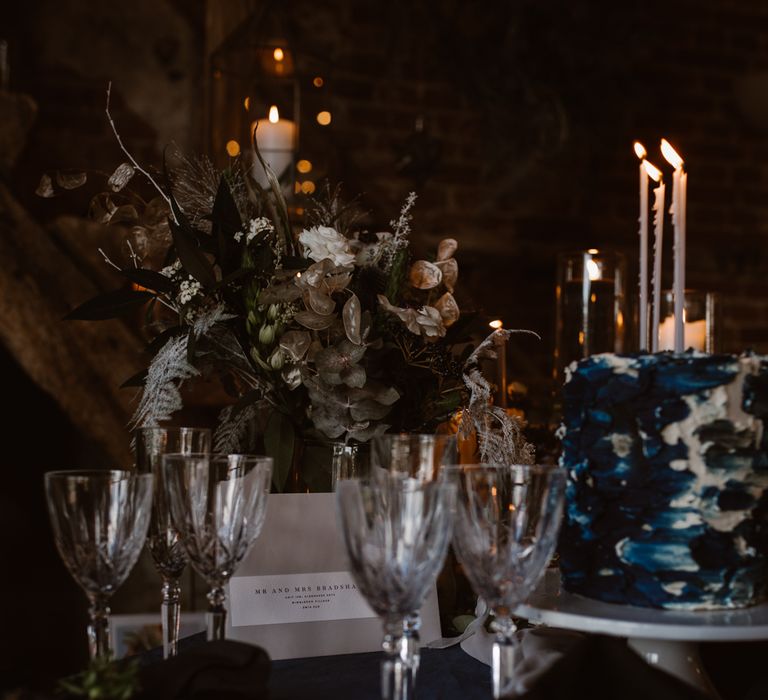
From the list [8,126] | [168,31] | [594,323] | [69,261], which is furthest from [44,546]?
[594,323]

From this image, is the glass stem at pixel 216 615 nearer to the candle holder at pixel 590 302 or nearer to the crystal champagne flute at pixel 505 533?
the crystal champagne flute at pixel 505 533

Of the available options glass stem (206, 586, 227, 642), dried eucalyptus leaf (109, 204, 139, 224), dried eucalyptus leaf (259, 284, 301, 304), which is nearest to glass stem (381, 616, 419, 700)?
glass stem (206, 586, 227, 642)

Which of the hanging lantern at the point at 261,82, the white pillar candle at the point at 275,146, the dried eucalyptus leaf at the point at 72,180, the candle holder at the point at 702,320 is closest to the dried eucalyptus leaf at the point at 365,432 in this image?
the dried eucalyptus leaf at the point at 72,180

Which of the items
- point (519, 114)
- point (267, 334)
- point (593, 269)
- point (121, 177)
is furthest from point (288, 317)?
point (519, 114)

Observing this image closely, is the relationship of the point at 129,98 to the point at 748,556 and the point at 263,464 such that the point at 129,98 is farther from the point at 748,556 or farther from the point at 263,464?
the point at 748,556

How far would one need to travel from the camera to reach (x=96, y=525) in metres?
0.77

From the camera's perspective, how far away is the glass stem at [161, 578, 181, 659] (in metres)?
0.94

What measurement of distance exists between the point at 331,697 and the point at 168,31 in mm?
2198

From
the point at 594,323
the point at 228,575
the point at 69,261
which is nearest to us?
the point at 228,575

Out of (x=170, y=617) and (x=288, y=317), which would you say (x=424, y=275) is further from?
(x=170, y=617)

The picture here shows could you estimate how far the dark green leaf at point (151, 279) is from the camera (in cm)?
109

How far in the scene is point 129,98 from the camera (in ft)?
8.63

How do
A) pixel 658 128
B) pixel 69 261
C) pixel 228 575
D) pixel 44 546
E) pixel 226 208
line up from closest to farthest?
pixel 228 575
pixel 226 208
pixel 69 261
pixel 44 546
pixel 658 128

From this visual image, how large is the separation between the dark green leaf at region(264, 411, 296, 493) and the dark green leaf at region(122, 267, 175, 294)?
0.63 ft
